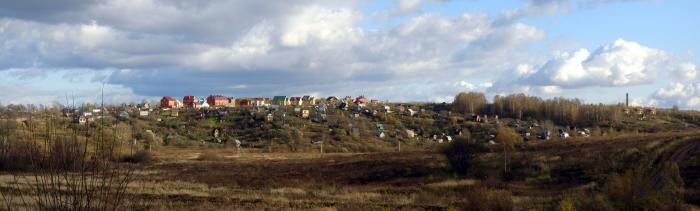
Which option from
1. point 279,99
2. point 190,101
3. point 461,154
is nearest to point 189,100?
point 190,101

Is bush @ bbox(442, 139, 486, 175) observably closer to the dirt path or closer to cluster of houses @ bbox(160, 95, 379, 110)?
the dirt path

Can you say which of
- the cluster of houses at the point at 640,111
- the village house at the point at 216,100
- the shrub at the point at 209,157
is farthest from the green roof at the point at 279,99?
the shrub at the point at 209,157

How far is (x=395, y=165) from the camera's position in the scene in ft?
141

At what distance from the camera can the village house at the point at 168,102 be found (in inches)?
6167

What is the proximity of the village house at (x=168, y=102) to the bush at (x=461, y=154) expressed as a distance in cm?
12585

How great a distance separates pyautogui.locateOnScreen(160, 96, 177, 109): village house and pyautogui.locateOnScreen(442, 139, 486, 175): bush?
413 ft

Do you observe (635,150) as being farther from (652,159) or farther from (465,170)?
(465,170)

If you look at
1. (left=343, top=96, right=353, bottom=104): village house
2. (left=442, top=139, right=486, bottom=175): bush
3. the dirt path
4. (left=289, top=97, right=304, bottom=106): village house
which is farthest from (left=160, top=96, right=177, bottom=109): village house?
the dirt path

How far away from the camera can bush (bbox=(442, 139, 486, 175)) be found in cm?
3976

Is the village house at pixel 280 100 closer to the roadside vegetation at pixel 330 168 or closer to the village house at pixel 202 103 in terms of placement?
the village house at pixel 202 103

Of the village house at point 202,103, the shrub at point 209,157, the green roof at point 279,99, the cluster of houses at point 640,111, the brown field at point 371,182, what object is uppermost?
the green roof at point 279,99

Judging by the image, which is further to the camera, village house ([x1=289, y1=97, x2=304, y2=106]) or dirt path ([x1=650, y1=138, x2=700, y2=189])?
village house ([x1=289, y1=97, x2=304, y2=106])

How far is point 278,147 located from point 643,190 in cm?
6714

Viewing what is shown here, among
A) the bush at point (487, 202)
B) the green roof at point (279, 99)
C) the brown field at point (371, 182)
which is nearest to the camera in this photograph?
the bush at point (487, 202)
